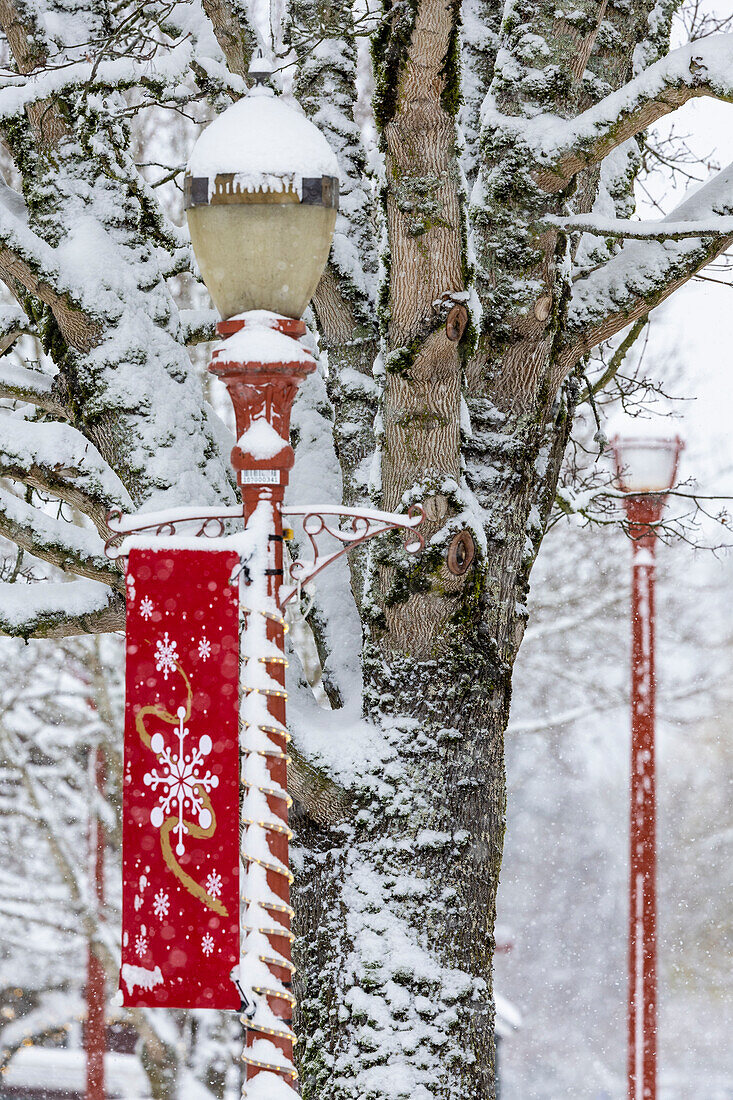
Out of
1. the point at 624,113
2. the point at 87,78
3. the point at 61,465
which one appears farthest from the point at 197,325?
the point at 624,113

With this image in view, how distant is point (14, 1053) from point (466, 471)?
10769 mm

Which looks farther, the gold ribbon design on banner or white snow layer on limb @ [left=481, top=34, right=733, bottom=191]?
white snow layer on limb @ [left=481, top=34, right=733, bottom=191]

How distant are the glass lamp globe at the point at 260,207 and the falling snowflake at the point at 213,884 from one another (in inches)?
53.9

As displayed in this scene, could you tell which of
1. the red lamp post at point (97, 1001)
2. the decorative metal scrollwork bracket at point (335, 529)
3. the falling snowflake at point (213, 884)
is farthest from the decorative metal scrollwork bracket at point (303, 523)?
the red lamp post at point (97, 1001)

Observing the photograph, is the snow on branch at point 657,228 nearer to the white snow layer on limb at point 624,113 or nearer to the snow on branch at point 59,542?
the white snow layer on limb at point 624,113

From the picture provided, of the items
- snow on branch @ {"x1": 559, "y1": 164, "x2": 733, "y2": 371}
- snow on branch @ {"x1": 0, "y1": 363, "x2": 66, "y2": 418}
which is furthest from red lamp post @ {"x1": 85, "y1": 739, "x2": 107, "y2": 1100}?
snow on branch @ {"x1": 559, "y1": 164, "x2": 733, "y2": 371}

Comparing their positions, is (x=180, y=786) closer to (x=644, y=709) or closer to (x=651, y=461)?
(x=651, y=461)

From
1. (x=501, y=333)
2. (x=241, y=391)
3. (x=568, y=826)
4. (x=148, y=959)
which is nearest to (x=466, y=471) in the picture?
(x=501, y=333)

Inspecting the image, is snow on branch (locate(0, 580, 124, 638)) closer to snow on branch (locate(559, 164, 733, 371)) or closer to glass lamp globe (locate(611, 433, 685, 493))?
snow on branch (locate(559, 164, 733, 371))

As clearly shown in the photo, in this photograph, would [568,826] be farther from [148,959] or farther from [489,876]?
[148,959]

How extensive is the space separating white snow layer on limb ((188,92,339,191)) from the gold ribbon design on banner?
3.88 ft

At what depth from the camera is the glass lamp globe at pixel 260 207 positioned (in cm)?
269

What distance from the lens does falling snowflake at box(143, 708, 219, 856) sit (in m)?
2.93

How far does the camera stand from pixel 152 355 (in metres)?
4.23
